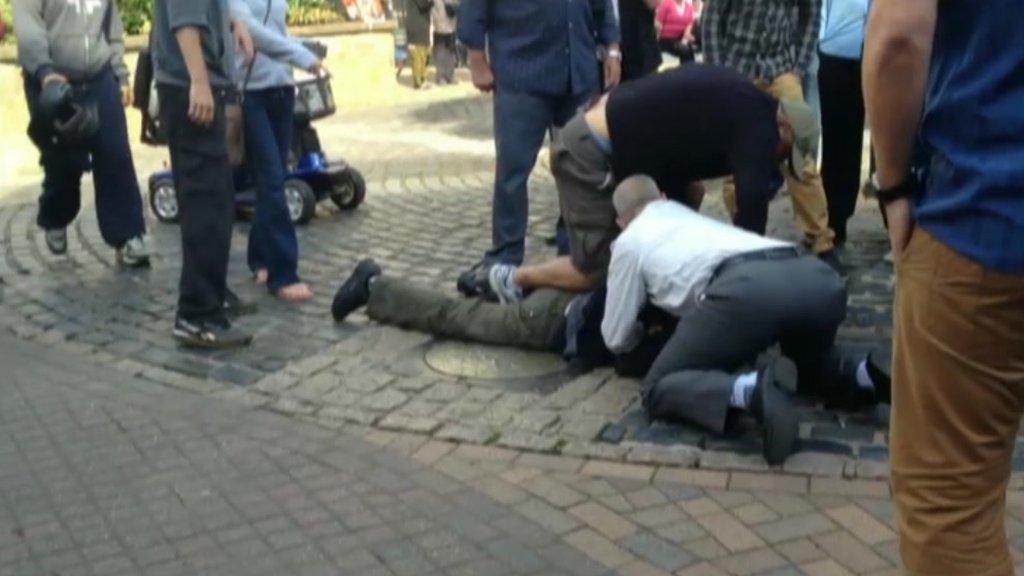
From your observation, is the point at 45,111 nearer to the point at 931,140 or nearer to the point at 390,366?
the point at 390,366

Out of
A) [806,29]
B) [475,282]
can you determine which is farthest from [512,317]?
[806,29]

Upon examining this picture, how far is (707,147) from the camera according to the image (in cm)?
588

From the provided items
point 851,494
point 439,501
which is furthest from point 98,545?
point 851,494

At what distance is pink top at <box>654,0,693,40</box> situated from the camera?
13211 millimetres

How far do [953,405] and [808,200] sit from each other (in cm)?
463

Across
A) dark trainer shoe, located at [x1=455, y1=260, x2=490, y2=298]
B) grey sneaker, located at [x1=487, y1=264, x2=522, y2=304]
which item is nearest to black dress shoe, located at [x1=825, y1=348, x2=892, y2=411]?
grey sneaker, located at [x1=487, y1=264, x2=522, y2=304]

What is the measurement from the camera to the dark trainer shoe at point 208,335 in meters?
6.50

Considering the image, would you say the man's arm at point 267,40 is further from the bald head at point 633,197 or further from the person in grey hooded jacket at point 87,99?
the bald head at point 633,197

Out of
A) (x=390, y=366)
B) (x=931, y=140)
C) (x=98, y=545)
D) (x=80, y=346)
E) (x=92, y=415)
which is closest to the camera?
(x=931, y=140)

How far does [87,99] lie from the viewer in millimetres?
7945

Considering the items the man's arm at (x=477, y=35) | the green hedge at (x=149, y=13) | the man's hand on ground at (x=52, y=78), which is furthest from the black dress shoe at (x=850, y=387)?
the green hedge at (x=149, y=13)

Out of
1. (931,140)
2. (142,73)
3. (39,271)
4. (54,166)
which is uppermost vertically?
(931,140)

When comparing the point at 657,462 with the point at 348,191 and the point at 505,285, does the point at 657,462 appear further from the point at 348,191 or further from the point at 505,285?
the point at 348,191

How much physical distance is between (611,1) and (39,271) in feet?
10.6
